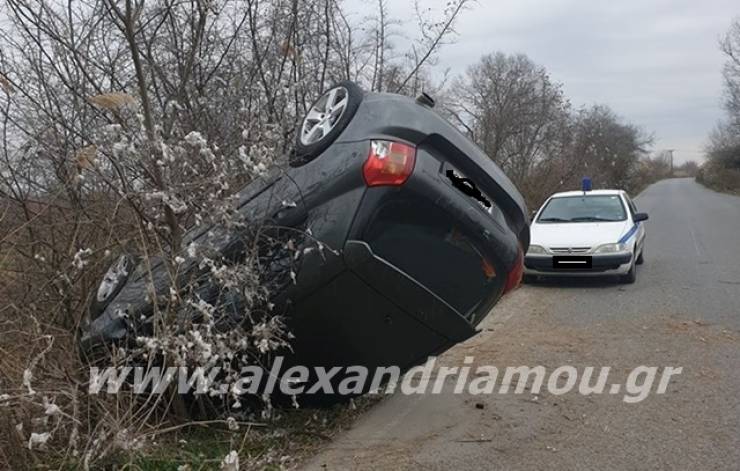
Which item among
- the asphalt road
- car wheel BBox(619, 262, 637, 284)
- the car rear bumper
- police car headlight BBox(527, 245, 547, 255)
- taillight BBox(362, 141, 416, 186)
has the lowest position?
the asphalt road

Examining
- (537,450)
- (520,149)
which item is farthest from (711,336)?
(520,149)

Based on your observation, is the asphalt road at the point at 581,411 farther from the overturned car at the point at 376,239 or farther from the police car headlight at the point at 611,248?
the police car headlight at the point at 611,248

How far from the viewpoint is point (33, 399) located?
2990 mm

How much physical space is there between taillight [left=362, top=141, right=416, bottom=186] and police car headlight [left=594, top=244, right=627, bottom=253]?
22.3 ft

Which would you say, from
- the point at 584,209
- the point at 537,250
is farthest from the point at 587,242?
the point at 584,209

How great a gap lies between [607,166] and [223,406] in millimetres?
36537

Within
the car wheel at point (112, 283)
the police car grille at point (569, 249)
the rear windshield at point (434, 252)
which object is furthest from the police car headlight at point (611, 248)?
the car wheel at point (112, 283)

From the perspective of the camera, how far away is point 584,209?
11.1m

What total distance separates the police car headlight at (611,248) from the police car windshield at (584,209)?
1.17 metres

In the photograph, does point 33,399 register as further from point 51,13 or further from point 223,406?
point 51,13

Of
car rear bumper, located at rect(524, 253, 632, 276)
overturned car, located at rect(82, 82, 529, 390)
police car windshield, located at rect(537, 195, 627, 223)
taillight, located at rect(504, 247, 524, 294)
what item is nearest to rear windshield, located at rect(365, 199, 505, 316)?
overturned car, located at rect(82, 82, 529, 390)

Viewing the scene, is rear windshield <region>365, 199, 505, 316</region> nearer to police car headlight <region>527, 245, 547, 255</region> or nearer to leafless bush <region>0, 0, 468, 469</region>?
leafless bush <region>0, 0, 468, 469</region>

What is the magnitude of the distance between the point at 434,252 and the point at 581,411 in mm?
1697

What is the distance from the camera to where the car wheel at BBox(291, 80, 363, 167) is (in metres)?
3.70
